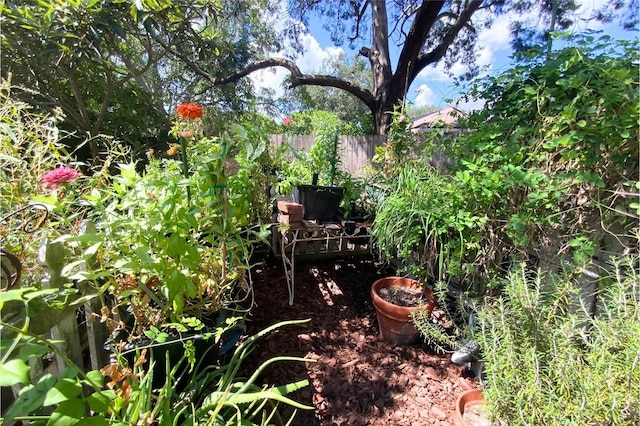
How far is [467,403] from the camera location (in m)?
1.50

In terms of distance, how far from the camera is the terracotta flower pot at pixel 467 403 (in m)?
1.38

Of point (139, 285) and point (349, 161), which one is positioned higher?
point (349, 161)

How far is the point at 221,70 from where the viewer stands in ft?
25.2

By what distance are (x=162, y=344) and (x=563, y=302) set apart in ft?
5.22

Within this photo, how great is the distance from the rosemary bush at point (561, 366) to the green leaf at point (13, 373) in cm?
123

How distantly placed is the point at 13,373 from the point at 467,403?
1710 millimetres

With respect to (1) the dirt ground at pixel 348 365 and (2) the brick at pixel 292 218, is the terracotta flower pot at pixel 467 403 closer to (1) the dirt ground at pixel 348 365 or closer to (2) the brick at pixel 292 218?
(1) the dirt ground at pixel 348 365

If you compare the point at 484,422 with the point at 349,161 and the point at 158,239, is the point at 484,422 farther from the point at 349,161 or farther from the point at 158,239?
the point at 349,161

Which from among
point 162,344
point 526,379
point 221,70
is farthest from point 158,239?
point 221,70

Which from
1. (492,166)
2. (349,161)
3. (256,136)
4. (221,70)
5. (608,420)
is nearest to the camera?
(608,420)

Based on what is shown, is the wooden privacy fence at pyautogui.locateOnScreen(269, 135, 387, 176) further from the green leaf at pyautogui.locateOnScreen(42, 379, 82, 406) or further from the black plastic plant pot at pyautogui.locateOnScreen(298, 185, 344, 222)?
the green leaf at pyautogui.locateOnScreen(42, 379, 82, 406)

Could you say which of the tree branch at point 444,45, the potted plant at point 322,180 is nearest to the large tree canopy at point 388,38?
the tree branch at point 444,45

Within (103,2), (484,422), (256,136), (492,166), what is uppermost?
(103,2)

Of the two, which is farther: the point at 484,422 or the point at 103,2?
the point at 103,2
